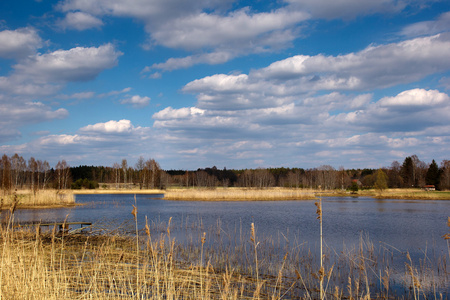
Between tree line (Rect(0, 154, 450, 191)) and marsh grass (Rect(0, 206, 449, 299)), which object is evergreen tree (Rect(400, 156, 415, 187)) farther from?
marsh grass (Rect(0, 206, 449, 299))

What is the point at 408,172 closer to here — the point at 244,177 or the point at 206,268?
the point at 244,177

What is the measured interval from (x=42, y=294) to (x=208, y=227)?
11.6 metres

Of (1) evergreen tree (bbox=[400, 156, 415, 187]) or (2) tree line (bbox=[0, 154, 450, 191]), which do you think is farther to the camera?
(1) evergreen tree (bbox=[400, 156, 415, 187])

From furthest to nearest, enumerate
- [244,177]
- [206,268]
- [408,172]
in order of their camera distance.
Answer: [244,177], [408,172], [206,268]

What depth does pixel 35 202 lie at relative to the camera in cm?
2569

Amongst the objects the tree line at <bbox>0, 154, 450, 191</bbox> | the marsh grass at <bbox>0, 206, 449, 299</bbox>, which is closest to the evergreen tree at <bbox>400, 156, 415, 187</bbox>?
the tree line at <bbox>0, 154, 450, 191</bbox>

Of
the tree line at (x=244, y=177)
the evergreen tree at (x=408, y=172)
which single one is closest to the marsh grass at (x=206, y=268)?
the tree line at (x=244, y=177)

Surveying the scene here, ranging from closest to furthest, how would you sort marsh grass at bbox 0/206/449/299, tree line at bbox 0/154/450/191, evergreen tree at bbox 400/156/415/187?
1. marsh grass at bbox 0/206/449/299
2. tree line at bbox 0/154/450/191
3. evergreen tree at bbox 400/156/415/187

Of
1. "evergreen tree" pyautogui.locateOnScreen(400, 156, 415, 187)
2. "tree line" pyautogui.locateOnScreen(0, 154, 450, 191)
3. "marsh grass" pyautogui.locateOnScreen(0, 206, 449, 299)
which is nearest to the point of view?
"marsh grass" pyautogui.locateOnScreen(0, 206, 449, 299)

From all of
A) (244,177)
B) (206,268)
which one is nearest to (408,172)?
(244,177)

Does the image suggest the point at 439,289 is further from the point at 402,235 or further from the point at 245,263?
the point at 402,235

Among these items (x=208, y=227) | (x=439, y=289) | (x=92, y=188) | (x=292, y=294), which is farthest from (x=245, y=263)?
(x=92, y=188)

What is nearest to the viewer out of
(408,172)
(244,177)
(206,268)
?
(206,268)

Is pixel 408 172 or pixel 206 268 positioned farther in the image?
pixel 408 172
